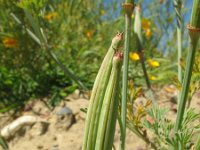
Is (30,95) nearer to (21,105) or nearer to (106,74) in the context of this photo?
(21,105)

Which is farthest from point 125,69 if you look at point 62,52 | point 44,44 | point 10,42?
point 62,52

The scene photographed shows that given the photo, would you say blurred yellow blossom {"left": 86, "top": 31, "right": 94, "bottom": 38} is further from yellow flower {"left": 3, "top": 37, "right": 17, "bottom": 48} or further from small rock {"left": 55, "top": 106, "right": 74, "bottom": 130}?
small rock {"left": 55, "top": 106, "right": 74, "bottom": 130}

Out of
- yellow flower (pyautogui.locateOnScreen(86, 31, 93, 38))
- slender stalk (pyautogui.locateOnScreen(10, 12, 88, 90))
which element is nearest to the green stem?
slender stalk (pyautogui.locateOnScreen(10, 12, 88, 90))

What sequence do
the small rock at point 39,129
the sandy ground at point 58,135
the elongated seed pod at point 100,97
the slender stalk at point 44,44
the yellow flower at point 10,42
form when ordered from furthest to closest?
1. the yellow flower at point 10,42
2. the small rock at point 39,129
3. the sandy ground at point 58,135
4. the slender stalk at point 44,44
5. the elongated seed pod at point 100,97

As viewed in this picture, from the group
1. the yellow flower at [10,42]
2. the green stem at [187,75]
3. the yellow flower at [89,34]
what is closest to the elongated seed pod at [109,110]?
the green stem at [187,75]

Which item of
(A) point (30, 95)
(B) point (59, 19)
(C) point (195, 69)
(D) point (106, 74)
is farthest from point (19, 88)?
(D) point (106, 74)

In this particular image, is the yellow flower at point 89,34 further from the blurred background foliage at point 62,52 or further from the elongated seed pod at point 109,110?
the elongated seed pod at point 109,110

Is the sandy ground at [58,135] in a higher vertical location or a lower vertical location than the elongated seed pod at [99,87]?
lower

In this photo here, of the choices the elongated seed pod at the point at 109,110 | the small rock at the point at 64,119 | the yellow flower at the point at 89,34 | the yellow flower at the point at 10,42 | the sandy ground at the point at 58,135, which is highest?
the yellow flower at the point at 89,34
